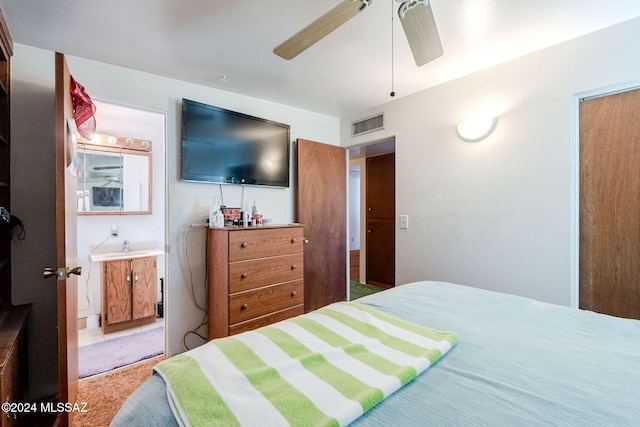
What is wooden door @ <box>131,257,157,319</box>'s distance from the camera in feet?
9.53

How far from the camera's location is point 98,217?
2986mm

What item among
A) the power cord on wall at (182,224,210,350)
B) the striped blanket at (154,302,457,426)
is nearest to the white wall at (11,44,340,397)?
the power cord on wall at (182,224,210,350)

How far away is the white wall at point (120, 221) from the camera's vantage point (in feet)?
9.48

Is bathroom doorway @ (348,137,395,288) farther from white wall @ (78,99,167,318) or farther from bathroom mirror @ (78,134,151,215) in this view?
bathroom mirror @ (78,134,151,215)

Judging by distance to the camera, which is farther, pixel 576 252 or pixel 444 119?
pixel 444 119

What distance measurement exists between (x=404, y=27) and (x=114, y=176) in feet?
10.8

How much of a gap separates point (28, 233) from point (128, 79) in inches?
51.9

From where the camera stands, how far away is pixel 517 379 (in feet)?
2.51

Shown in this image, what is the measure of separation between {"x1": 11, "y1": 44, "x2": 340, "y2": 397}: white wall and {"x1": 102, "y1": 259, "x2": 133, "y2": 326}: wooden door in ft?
2.94

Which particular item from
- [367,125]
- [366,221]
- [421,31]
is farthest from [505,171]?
[366,221]

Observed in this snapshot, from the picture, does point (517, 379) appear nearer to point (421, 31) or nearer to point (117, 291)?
point (421, 31)

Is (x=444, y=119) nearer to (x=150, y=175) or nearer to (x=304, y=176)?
(x=304, y=176)

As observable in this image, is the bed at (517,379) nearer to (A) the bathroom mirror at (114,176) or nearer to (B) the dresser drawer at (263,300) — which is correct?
(B) the dresser drawer at (263,300)

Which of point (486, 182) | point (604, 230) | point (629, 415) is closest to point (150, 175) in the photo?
point (486, 182)
